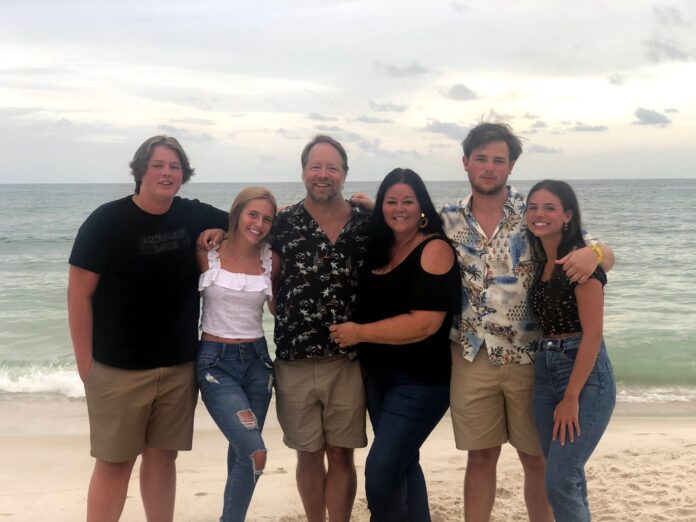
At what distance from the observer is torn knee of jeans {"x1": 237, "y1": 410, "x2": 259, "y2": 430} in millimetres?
3650

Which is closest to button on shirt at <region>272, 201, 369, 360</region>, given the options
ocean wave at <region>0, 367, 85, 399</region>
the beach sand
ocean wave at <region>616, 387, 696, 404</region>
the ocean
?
the beach sand

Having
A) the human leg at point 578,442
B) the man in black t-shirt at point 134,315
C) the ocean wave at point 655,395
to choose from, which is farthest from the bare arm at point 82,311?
the ocean wave at point 655,395

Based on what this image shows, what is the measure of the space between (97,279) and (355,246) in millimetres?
1529

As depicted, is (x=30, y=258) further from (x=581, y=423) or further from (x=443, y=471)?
(x=581, y=423)

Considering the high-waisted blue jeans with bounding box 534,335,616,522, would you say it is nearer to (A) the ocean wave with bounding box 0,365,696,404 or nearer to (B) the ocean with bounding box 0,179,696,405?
(B) the ocean with bounding box 0,179,696,405

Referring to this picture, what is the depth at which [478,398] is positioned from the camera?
12.2 ft

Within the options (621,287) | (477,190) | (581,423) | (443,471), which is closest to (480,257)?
(477,190)

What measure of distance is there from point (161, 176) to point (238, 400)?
1.38 meters

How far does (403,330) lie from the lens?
3.55 m

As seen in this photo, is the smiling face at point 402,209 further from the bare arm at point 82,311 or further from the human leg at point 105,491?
the human leg at point 105,491

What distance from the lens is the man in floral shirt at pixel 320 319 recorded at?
3859mm

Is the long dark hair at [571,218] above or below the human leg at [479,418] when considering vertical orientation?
above

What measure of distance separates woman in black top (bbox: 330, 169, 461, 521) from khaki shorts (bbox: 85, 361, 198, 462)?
1048mm

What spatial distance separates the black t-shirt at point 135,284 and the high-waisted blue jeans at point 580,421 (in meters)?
2.13
